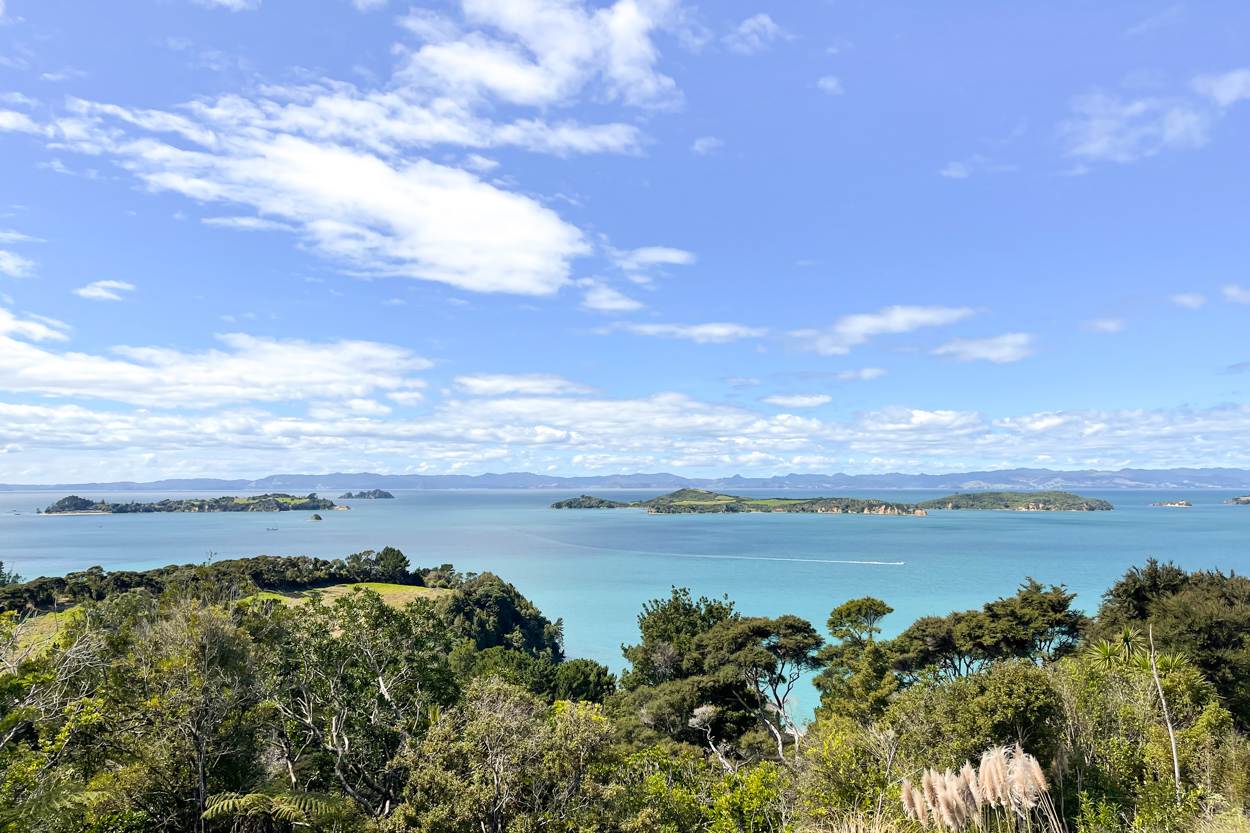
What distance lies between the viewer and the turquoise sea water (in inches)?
2842

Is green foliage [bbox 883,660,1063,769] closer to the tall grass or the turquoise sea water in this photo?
the tall grass

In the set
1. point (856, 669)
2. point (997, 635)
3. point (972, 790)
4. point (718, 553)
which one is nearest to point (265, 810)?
point (972, 790)

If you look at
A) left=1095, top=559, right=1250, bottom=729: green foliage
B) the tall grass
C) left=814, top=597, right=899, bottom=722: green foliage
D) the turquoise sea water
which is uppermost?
the tall grass

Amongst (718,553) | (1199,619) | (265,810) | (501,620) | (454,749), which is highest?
(454,749)

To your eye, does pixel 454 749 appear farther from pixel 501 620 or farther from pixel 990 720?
pixel 501 620

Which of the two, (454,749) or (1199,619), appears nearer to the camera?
(454,749)

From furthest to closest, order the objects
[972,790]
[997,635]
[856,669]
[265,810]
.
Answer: [997,635]
[856,669]
[265,810]
[972,790]

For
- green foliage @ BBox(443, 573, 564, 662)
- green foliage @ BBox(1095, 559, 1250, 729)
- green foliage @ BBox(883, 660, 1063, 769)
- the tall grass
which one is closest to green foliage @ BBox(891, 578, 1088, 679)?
green foliage @ BBox(1095, 559, 1250, 729)

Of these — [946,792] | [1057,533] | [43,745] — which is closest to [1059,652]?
[946,792]

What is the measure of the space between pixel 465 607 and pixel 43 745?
4834 cm

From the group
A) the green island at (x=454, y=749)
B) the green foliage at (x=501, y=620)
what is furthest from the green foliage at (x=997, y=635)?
the green foliage at (x=501, y=620)

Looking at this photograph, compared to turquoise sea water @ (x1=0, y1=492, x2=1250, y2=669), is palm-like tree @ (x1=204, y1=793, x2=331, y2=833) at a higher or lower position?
higher

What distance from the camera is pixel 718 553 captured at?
116062 mm

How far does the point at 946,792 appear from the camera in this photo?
6.45 m
